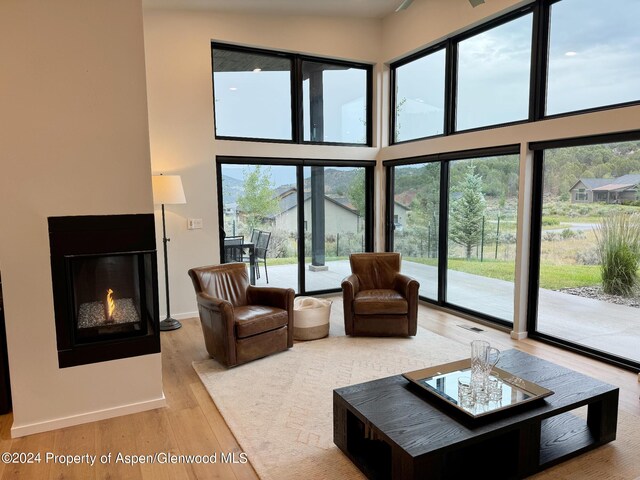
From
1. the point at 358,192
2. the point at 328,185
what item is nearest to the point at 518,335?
the point at 358,192

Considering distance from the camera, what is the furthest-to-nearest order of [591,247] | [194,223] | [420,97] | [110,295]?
1. [420,97]
2. [194,223]
3. [591,247]
4. [110,295]

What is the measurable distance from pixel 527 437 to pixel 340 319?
3132mm

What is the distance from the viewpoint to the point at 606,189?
392cm

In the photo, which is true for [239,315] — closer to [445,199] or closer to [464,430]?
[464,430]

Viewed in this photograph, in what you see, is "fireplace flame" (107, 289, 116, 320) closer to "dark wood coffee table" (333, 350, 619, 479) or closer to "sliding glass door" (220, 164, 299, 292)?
"dark wood coffee table" (333, 350, 619, 479)

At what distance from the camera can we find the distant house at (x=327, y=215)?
239 inches

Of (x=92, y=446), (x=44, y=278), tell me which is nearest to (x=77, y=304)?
(x=44, y=278)

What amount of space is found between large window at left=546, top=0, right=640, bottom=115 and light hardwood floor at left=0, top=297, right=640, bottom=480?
2.37 m

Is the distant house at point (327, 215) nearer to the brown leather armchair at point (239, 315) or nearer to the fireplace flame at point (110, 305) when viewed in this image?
the brown leather armchair at point (239, 315)

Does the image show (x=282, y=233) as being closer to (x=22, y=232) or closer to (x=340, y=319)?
(x=340, y=319)

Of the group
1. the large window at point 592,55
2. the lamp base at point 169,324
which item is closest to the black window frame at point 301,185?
the lamp base at point 169,324

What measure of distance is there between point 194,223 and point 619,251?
446 centimetres

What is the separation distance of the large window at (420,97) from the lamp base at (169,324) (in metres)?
3.97

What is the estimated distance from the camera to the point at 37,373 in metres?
2.88
